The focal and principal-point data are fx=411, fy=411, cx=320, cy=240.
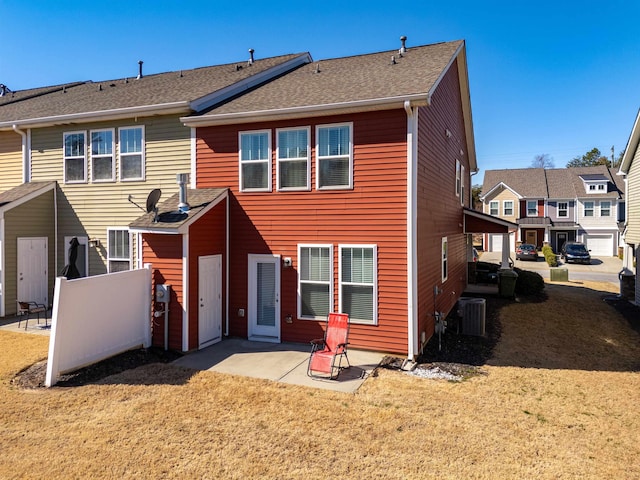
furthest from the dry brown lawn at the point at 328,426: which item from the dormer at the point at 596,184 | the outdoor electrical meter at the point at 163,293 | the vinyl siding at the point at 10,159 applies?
the dormer at the point at 596,184

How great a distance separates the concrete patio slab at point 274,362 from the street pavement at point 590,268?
20.1 meters

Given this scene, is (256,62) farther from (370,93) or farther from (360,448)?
(360,448)

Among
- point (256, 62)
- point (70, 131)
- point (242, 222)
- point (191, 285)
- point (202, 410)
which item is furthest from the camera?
point (256, 62)

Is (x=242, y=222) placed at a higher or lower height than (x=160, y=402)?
higher

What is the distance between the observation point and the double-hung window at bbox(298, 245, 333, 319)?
372 inches

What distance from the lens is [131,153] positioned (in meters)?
11.7

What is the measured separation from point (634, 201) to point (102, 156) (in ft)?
62.7

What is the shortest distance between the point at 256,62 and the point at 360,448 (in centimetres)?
1423

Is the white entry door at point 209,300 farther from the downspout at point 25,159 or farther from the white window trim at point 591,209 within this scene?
the white window trim at point 591,209

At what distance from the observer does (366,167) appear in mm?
9117

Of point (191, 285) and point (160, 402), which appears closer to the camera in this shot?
point (160, 402)

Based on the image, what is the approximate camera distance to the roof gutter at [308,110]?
8398 mm

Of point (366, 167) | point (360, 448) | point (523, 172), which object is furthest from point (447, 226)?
point (523, 172)

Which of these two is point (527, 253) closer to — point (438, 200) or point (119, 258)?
point (438, 200)
